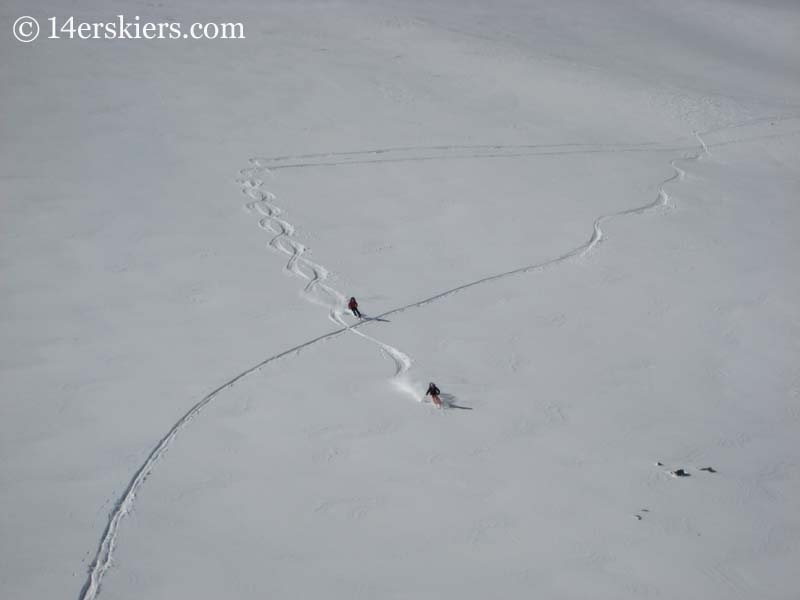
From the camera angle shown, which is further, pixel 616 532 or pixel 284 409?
pixel 284 409

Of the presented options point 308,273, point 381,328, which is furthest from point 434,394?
point 308,273

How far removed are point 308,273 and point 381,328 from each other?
254cm

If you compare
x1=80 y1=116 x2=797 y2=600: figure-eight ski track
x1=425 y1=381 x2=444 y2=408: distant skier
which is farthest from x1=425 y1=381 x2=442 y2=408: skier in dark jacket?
x1=80 y1=116 x2=797 y2=600: figure-eight ski track

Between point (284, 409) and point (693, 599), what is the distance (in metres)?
6.29

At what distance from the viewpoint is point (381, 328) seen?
47.5ft

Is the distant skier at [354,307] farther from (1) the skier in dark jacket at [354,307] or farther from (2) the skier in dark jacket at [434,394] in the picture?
(2) the skier in dark jacket at [434,394]

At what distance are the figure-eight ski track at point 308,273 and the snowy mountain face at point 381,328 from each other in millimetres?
63

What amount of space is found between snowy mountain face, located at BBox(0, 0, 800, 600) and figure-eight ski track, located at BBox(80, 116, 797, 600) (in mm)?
63

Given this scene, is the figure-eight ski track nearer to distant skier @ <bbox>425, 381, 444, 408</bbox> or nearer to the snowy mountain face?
the snowy mountain face

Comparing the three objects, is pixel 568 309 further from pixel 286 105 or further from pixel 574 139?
pixel 286 105

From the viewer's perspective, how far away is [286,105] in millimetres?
24484

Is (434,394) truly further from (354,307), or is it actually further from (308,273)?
(308,273)

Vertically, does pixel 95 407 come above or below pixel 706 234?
below

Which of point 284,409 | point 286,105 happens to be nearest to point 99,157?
point 286,105
